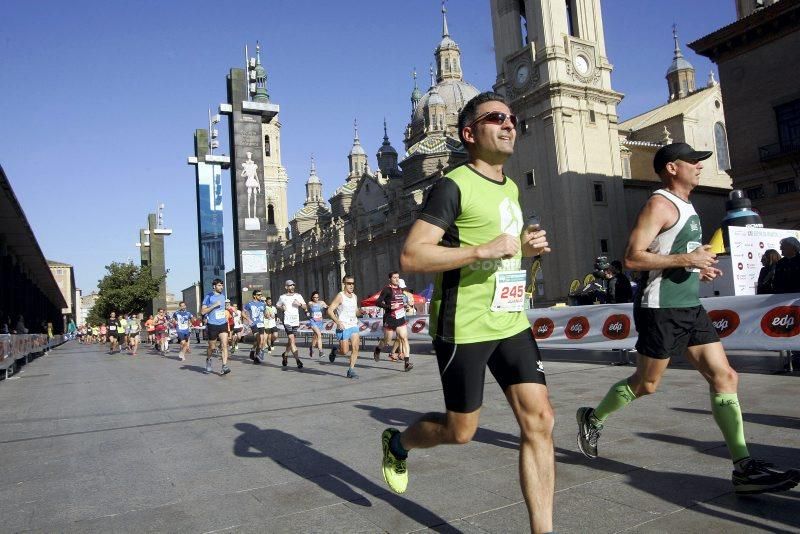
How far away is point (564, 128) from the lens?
37.0 meters

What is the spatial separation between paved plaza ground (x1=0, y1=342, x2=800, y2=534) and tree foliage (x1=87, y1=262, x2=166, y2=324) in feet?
178

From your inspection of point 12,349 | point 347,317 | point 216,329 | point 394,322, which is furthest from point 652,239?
point 12,349

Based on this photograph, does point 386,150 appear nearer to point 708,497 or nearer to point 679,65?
point 679,65

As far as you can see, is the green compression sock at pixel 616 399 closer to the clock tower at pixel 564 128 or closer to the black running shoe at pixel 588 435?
the black running shoe at pixel 588 435

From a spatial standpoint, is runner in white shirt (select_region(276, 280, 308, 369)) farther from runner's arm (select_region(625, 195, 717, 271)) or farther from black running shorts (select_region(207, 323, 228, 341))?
runner's arm (select_region(625, 195, 717, 271))

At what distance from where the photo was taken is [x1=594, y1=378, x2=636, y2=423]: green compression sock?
4230 millimetres

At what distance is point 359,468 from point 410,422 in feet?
5.66

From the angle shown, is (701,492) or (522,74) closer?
(701,492)

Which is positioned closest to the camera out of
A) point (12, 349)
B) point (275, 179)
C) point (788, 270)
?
point (788, 270)

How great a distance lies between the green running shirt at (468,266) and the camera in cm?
292

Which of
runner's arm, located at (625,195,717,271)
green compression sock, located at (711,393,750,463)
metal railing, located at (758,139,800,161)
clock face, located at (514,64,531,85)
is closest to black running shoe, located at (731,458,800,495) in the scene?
green compression sock, located at (711,393,750,463)

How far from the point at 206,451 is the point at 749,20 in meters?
33.6

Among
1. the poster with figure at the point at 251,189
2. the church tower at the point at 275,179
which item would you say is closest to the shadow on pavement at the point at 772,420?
the poster with figure at the point at 251,189

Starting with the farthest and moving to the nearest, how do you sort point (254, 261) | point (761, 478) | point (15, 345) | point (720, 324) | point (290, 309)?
1. point (254, 261)
2. point (15, 345)
3. point (290, 309)
4. point (720, 324)
5. point (761, 478)
